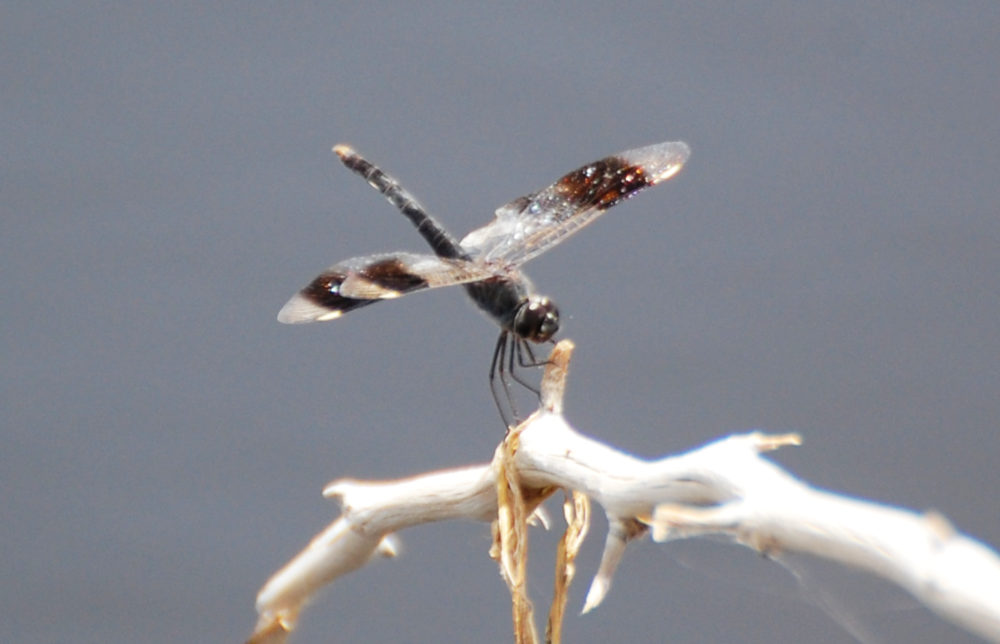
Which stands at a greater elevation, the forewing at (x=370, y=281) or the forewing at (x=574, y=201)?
the forewing at (x=574, y=201)

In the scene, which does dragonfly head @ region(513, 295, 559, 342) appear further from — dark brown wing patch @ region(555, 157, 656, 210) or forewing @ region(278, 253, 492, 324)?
dark brown wing patch @ region(555, 157, 656, 210)

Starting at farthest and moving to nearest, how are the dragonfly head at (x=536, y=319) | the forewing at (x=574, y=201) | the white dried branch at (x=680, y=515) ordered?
the forewing at (x=574, y=201) < the dragonfly head at (x=536, y=319) < the white dried branch at (x=680, y=515)

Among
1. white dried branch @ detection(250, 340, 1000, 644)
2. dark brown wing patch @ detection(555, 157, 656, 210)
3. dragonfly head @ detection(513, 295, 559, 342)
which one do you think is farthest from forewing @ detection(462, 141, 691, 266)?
white dried branch @ detection(250, 340, 1000, 644)

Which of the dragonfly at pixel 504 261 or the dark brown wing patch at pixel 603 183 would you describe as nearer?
the dragonfly at pixel 504 261

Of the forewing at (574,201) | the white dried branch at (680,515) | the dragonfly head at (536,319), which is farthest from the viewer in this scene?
the forewing at (574,201)

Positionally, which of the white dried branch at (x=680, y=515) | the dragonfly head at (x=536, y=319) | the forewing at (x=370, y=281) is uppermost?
the forewing at (x=370, y=281)

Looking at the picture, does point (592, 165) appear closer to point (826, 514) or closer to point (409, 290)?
point (409, 290)

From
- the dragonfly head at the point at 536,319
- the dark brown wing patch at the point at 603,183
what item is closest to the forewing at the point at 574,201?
the dark brown wing patch at the point at 603,183

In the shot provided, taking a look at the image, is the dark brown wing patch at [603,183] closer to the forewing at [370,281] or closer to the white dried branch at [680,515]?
the forewing at [370,281]

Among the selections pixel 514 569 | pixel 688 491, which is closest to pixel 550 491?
pixel 514 569
